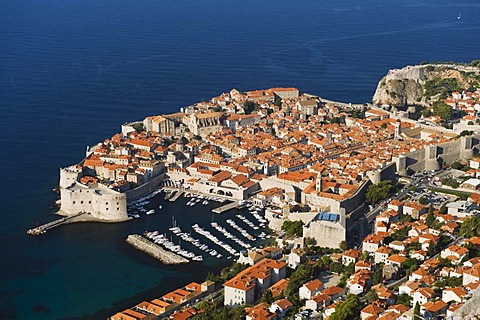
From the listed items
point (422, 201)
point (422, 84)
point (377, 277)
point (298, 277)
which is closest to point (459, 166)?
point (422, 201)

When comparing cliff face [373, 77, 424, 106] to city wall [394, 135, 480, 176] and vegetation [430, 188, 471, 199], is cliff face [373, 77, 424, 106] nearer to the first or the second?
city wall [394, 135, 480, 176]

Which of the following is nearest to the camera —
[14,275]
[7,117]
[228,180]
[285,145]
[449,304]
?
[449,304]

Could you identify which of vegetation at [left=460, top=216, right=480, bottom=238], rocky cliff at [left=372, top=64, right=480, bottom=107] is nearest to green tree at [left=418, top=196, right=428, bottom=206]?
vegetation at [left=460, top=216, right=480, bottom=238]

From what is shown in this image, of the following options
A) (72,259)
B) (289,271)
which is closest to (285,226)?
(289,271)

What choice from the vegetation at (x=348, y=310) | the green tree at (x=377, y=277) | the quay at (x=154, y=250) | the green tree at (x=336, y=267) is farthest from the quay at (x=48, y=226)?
the vegetation at (x=348, y=310)

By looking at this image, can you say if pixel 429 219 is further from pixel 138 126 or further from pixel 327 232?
pixel 138 126

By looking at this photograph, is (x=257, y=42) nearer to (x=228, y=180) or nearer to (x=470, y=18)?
(x=470, y=18)

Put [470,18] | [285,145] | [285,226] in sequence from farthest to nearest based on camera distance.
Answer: [470,18], [285,145], [285,226]
